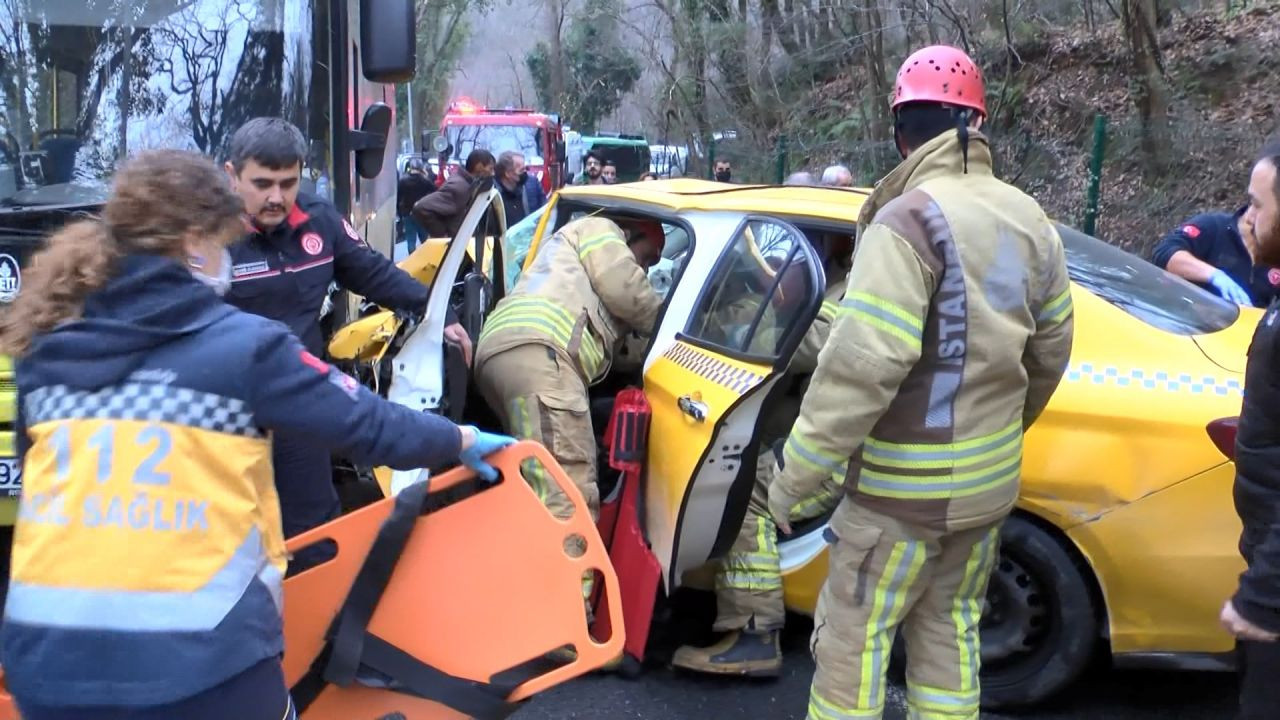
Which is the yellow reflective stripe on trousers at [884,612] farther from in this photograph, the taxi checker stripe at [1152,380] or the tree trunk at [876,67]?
the tree trunk at [876,67]

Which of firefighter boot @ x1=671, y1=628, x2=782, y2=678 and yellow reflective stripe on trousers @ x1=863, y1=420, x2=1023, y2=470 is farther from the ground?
yellow reflective stripe on trousers @ x1=863, y1=420, x2=1023, y2=470

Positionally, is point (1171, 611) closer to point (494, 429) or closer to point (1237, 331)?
point (1237, 331)

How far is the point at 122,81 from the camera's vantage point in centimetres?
380

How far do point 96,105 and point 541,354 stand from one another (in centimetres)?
177

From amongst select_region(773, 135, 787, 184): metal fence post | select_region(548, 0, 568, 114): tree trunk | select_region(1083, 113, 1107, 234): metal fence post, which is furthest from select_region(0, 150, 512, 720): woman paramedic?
select_region(548, 0, 568, 114): tree trunk

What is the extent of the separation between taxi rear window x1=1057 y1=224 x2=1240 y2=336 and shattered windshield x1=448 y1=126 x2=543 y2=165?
1839 cm

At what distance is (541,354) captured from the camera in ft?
11.6

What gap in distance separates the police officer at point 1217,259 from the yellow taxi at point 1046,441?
92 centimetres

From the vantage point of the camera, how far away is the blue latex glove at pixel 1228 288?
4.30 meters

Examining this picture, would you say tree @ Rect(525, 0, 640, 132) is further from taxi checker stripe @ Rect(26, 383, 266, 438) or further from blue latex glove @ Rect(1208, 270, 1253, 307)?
taxi checker stripe @ Rect(26, 383, 266, 438)

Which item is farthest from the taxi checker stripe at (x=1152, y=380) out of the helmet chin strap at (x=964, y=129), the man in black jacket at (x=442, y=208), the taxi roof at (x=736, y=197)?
the man in black jacket at (x=442, y=208)

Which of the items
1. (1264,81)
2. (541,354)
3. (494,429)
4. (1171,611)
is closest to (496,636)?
(541,354)

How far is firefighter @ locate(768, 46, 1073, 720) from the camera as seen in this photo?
2.41 m

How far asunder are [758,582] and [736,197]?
1.29m
